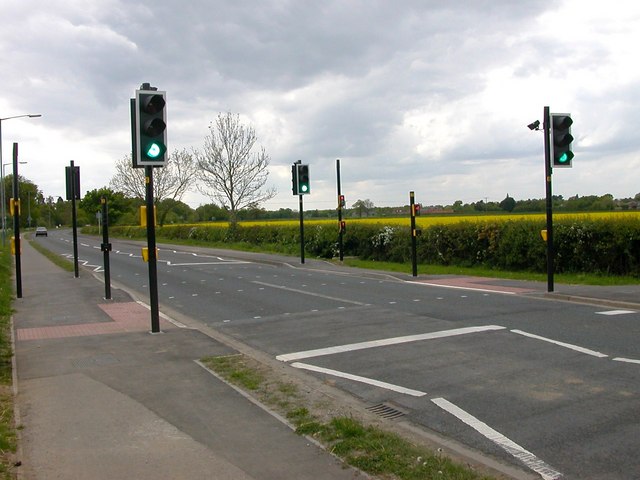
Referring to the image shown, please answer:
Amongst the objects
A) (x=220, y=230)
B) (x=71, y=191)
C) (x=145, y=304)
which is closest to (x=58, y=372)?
(x=145, y=304)

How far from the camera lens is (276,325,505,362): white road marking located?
9.62 metres

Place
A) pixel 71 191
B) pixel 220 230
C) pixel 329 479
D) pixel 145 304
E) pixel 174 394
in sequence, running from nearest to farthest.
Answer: pixel 329 479 → pixel 174 394 → pixel 145 304 → pixel 71 191 → pixel 220 230

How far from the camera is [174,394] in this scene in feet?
23.6

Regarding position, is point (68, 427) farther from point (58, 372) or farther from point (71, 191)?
point (71, 191)

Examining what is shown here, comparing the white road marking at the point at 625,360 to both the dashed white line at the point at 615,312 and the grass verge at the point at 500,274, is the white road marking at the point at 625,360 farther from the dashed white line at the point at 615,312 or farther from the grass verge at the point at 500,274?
the grass verge at the point at 500,274

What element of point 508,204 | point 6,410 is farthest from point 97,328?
point 508,204

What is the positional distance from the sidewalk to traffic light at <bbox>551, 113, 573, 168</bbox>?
9.69 metres

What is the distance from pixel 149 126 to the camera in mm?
10297

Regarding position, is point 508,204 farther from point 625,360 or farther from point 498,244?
point 625,360

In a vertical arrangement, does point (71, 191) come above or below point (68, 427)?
above

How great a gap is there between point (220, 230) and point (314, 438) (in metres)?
48.4

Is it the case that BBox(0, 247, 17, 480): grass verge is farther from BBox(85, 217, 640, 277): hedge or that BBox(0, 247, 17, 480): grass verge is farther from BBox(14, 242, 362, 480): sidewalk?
BBox(85, 217, 640, 277): hedge

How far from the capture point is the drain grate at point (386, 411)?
21.4 feet

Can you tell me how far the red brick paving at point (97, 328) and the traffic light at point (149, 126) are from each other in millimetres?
3187
